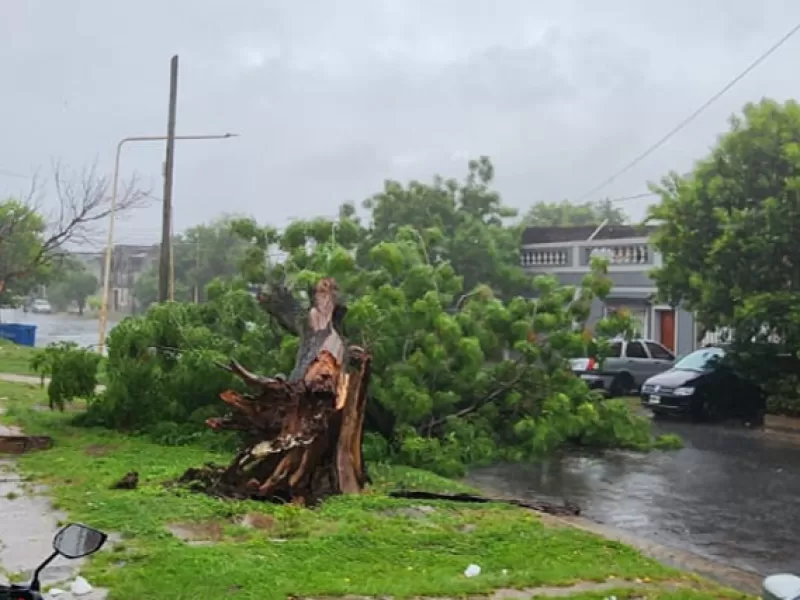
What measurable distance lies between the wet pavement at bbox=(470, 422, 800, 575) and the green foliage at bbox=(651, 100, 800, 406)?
3.20 m

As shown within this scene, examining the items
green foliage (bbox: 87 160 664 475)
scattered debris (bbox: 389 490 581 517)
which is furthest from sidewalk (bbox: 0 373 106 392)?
scattered debris (bbox: 389 490 581 517)

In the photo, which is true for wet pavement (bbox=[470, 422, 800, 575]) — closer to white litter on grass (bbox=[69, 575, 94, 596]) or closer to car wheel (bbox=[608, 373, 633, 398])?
white litter on grass (bbox=[69, 575, 94, 596])

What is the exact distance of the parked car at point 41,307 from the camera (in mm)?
86931

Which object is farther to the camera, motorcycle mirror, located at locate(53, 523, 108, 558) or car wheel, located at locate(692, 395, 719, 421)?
car wheel, located at locate(692, 395, 719, 421)

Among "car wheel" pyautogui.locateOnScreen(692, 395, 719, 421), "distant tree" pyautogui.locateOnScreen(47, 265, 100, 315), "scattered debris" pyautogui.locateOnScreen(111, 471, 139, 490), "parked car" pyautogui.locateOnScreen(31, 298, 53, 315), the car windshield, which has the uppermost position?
"distant tree" pyautogui.locateOnScreen(47, 265, 100, 315)

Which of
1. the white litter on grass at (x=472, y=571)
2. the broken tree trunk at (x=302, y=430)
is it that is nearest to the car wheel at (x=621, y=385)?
the broken tree trunk at (x=302, y=430)

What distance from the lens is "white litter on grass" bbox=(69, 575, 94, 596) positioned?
654cm

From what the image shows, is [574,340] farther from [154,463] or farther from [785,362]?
[785,362]

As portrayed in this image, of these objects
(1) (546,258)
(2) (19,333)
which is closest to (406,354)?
(1) (546,258)

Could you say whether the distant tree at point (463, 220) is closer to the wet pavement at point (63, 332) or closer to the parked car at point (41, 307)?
the wet pavement at point (63, 332)

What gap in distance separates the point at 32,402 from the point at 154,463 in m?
7.48

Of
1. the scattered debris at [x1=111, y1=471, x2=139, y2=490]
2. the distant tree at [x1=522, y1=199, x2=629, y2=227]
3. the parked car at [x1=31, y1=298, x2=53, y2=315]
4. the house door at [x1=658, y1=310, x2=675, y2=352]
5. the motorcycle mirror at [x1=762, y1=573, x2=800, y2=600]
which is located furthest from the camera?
the parked car at [x1=31, y1=298, x2=53, y2=315]

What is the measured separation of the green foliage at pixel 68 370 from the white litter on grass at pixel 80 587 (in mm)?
8198

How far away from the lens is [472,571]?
739 centimetres
